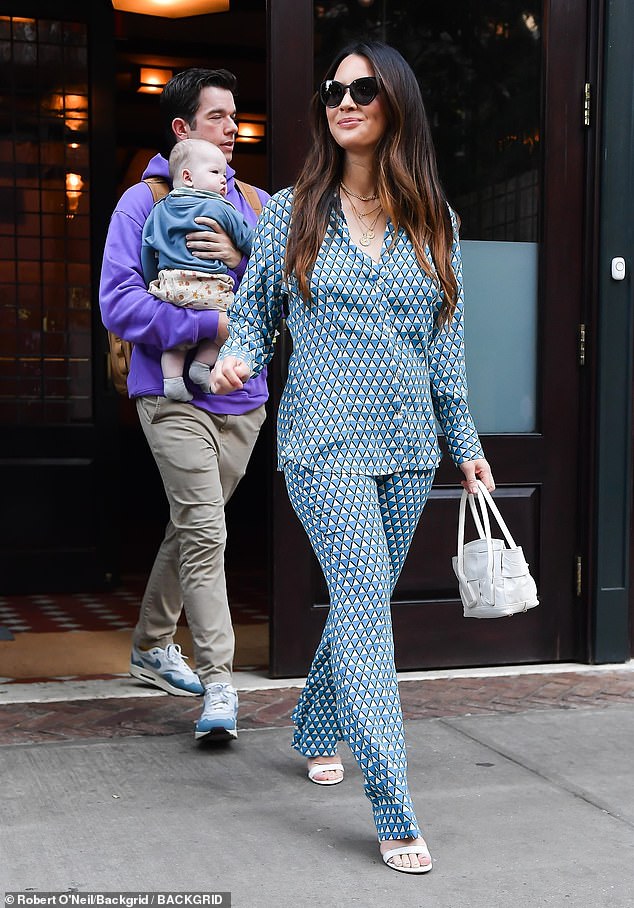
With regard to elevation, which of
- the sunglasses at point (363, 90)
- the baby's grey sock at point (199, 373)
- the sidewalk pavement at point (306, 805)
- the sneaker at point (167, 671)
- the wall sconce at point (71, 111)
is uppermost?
the wall sconce at point (71, 111)

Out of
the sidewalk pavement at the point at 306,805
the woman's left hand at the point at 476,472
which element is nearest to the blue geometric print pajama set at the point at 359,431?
the woman's left hand at the point at 476,472

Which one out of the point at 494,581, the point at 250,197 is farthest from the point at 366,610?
the point at 250,197

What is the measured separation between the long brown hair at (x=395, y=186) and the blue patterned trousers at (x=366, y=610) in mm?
487

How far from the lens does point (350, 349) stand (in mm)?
2953

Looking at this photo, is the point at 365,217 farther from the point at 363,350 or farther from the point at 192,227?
the point at 192,227

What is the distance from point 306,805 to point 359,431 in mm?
1092

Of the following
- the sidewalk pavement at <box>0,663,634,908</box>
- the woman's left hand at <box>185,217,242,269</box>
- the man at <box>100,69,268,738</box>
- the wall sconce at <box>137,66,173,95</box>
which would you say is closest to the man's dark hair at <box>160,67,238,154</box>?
the man at <box>100,69,268,738</box>

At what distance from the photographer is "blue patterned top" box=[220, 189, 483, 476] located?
295 cm

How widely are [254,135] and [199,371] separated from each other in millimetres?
7749

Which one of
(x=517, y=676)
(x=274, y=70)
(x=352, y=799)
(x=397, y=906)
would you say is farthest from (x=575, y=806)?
(x=274, y=70)

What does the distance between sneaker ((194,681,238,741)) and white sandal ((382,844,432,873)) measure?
3.13 ft

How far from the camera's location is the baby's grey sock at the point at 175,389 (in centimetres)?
383

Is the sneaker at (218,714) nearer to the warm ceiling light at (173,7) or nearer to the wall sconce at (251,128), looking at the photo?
the warm ceiling light at (173,7)

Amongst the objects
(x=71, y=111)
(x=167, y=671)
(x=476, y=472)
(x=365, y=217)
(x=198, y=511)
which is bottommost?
(x=167, y=671)
